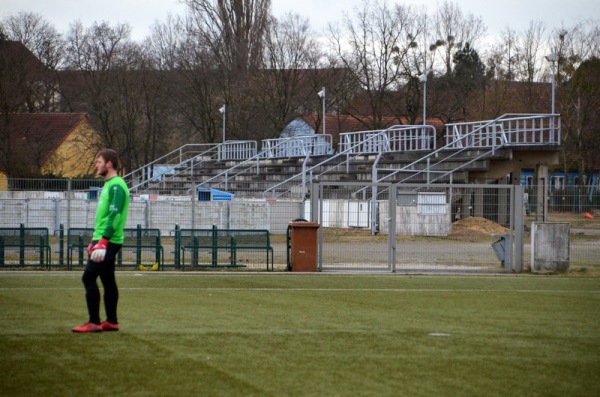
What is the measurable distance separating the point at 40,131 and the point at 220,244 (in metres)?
38.1

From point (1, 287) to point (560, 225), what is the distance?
11.9m

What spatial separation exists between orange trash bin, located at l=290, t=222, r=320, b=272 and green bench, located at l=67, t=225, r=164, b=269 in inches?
117

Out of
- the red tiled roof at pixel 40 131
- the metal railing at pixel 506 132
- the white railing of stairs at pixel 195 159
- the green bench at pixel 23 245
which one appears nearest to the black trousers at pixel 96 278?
the green bench at pixel 23 245

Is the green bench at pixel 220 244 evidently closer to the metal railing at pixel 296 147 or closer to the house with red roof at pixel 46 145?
the house with red roof at pixel 46 145

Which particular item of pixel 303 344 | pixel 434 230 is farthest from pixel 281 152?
pixel 303 344

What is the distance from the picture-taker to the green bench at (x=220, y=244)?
21.9m

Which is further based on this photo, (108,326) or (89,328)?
(108,326)

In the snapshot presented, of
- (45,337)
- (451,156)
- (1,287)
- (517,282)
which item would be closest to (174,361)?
(45,337)

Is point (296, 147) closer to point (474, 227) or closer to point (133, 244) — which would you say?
point (133, 244)

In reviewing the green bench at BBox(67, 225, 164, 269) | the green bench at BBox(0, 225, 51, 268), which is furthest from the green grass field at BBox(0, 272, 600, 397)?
the green bench at BBox(0, 225, 51, 268)

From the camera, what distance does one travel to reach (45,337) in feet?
31.9

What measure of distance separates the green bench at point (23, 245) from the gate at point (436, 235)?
6.06 metres

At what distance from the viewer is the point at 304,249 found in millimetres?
21391

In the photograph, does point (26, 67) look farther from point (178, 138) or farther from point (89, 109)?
point (178, 138)
